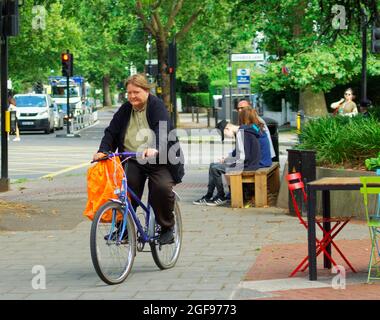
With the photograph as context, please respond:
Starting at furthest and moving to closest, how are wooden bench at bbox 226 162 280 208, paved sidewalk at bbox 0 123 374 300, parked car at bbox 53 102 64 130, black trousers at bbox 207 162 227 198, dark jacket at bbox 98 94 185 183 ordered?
parked car at bbox 53 102 64 130 < black trousers at bbox 207 162 227 198 < wooden bench at bbox 226 162 280 208 < dark jacket at bbox 98 94 185 183 < paved sidewalk at bbox 0 123 374 300

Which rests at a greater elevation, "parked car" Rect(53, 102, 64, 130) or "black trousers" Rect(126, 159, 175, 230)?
"black trousers" Rect(126, 159, 175, 230)

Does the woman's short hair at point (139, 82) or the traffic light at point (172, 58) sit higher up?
the traffic light at point (172, 58)

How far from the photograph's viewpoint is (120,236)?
9.00m

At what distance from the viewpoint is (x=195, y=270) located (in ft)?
31.3

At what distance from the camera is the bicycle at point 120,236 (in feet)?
28.5

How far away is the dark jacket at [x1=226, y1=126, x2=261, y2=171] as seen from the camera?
15.2m

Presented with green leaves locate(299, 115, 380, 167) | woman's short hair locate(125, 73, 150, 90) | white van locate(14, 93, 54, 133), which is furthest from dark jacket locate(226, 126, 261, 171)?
white van locate(14, 93, 54, 133)

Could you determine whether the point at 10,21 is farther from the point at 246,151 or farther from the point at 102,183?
the point at 102,183

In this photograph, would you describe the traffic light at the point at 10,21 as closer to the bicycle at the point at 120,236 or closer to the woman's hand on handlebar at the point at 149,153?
the bicycle at the point at 120,236

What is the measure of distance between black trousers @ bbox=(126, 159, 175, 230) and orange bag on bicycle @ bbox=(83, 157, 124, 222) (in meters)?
0.26

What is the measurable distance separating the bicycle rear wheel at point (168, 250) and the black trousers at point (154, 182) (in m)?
0.19

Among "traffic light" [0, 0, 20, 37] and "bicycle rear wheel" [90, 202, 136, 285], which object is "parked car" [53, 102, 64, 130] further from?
"bicycle rear wheel" [90, 202, 136, 285]

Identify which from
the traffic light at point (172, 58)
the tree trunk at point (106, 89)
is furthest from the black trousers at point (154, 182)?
the tree trunk at point (106, 89)

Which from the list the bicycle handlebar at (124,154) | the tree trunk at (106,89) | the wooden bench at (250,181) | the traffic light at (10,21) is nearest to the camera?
the bicycle handlebar at (124,154)
